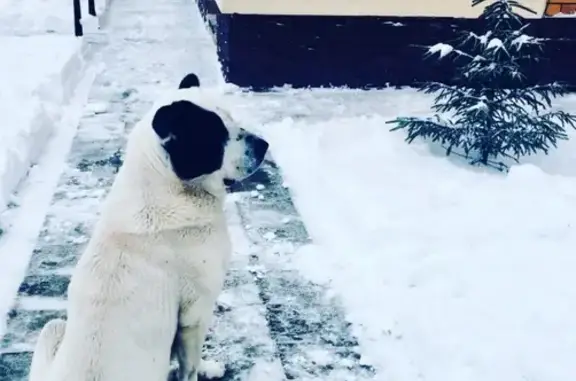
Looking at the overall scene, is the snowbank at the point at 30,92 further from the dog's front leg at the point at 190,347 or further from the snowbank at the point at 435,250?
the dog's front leg at the point at 190,347

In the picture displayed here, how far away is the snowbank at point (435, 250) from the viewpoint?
406cm

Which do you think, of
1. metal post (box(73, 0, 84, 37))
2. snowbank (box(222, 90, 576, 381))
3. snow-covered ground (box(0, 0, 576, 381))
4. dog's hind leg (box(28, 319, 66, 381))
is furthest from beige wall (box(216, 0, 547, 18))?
dog's hind leg (box(28, 319, 66, 381))

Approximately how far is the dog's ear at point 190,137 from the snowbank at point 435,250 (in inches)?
12.6

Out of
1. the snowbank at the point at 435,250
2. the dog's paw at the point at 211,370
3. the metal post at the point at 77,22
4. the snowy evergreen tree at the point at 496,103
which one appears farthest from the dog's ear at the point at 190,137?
the metal post at the point at 77,22

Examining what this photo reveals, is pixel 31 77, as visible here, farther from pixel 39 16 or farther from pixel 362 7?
pixel 39 16

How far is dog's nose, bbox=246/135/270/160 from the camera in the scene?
2.91 m

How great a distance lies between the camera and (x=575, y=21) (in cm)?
928

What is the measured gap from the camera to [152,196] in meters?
2.90

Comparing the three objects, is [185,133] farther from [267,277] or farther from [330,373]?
[267,277]

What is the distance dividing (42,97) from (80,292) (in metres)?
5.56

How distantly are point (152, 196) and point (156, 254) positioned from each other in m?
0.23

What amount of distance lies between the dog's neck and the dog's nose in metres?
0.19

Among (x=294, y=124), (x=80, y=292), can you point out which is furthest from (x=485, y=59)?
(x=80, y=292)

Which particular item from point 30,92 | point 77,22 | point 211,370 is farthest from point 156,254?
point 77,22
